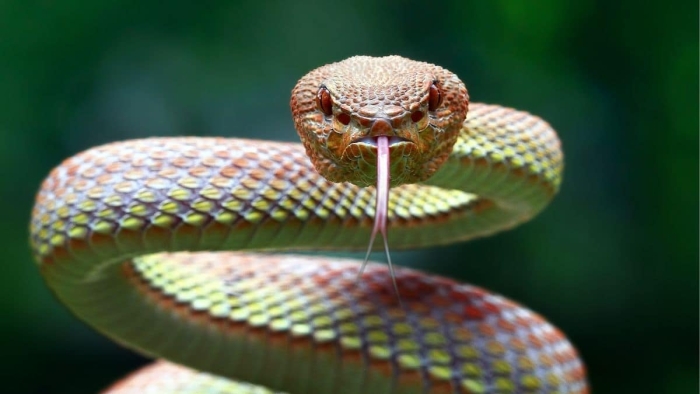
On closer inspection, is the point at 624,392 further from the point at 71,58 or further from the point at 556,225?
the point at 71,58

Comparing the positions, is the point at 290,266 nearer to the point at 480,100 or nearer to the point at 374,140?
the point at 374,140

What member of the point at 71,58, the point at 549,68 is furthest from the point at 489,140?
the point at 71,58

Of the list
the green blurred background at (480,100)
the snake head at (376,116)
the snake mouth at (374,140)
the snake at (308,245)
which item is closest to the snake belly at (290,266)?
the snake at (308,245)

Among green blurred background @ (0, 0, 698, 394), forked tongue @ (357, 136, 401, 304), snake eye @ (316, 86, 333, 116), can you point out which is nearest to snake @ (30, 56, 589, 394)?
snake eye @ (316, 86, 333, 116)

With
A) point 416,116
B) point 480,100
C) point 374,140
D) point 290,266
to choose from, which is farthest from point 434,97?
point 480,100

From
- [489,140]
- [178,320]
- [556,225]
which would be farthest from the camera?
[556,225]

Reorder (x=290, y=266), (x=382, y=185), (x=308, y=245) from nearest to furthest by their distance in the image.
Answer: (x=382, y=185) → (x=308, y=245) → (x=290, y=266)
